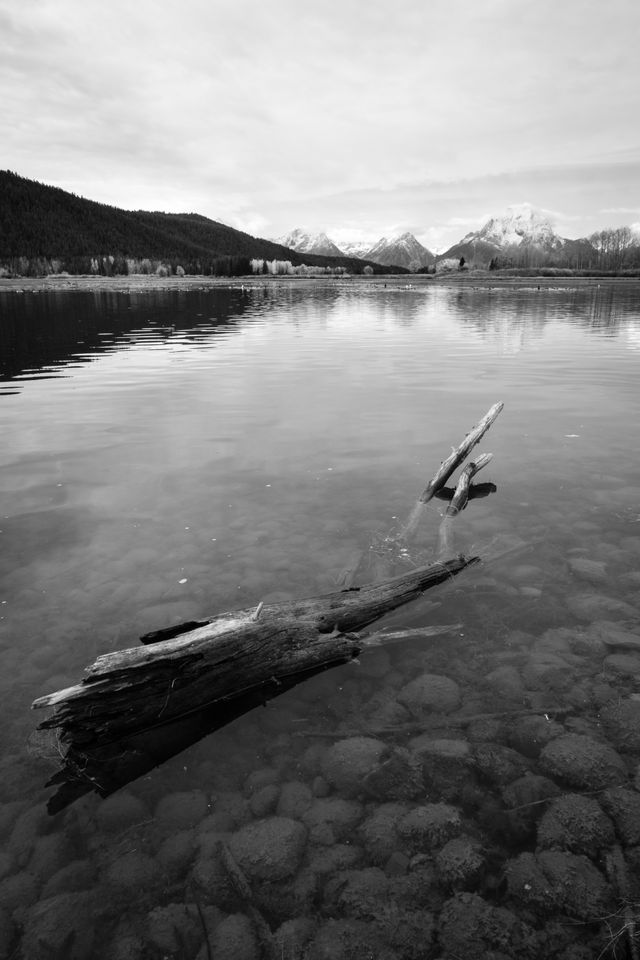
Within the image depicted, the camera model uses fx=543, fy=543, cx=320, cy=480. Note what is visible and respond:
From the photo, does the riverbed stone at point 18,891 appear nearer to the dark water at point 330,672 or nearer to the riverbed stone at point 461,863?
the dark water at point 330,672

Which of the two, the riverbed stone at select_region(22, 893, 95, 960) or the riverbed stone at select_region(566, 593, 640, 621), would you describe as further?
the riverbed stone at select_region(566, 593, 640, 621)

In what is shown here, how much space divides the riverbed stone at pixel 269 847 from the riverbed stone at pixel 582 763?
2.25m

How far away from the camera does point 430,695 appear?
5680 millimetres

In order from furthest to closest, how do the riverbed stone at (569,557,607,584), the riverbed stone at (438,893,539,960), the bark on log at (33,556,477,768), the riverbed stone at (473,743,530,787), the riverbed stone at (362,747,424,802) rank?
the riverbed stone at (569,557,607,584), the riverbed stone at (473,743,530,787), the riverbed stone at (362,747,424,802), the bark on log at (33,556,477,768), the riverbed stone at (438,893,539,960)

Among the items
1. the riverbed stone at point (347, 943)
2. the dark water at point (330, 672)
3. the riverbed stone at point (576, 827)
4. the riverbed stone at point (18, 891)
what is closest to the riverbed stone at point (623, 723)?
the dark water at point (330, 672)

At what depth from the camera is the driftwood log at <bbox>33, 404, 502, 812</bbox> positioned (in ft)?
14.9

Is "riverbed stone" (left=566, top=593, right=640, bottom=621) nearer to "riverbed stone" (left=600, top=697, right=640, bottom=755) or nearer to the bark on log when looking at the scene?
"riverbed stone" (left=600, top=697, right=640, bottom=755)

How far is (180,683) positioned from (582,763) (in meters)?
3.65

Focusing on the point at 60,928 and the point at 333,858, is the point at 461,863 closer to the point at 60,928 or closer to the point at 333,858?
the point at 333,858

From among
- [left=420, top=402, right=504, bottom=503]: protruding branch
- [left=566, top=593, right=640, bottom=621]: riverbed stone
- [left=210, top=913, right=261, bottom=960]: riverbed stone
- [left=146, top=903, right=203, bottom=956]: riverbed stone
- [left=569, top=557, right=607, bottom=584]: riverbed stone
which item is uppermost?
[left=420, top=402, right=504, bottom=503]: protruding branch

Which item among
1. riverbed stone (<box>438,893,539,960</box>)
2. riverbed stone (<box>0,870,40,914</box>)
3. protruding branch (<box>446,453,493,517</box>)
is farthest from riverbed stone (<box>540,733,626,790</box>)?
protruding branch (<box>446,453,493,517</box>)

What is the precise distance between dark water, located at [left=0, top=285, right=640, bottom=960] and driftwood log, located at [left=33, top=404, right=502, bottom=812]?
0.63 ft

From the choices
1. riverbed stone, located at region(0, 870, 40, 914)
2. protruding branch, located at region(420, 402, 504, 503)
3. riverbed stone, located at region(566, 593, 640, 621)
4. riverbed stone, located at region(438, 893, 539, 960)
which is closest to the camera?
riverbed stone, located at region(438, 893, 539, 960)

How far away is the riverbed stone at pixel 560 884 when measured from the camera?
3703mm
